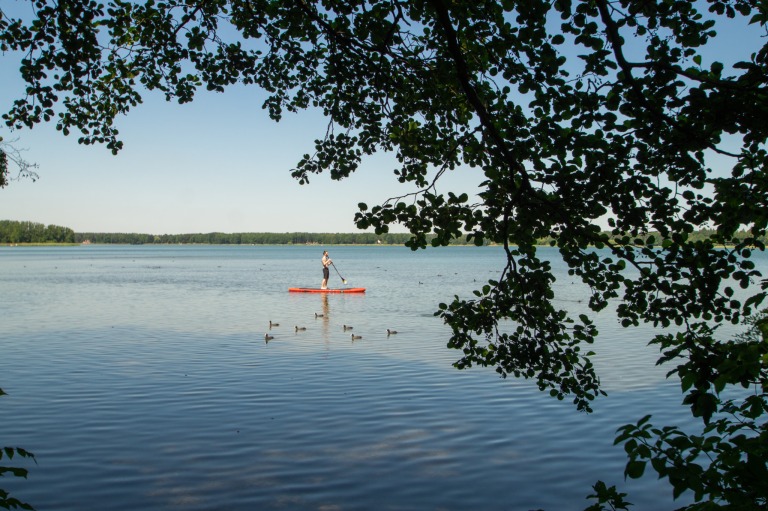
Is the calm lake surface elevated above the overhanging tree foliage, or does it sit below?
below

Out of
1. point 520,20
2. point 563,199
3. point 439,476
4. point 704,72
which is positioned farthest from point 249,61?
point 439,476

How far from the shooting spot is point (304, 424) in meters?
12.5

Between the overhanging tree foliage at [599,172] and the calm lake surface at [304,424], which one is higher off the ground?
the overhanging tree foliage at [599,172]

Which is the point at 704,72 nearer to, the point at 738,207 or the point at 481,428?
the point at 738,207

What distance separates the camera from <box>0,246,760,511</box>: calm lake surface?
9.31 meters

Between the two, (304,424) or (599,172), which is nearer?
(599,172)

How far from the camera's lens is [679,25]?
5.36m

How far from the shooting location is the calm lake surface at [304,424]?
30.6 feet

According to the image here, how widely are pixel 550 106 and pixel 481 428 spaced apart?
8.17m

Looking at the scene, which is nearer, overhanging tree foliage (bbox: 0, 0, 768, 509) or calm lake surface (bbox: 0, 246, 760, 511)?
overhanging tree foliage (bbox: 0, 0, 768, 509)

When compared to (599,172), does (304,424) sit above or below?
below

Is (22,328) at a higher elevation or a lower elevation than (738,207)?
lower

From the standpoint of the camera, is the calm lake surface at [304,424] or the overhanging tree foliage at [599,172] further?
the calm lake surface at [304,424]

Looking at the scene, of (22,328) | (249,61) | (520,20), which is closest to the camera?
(520,20)
